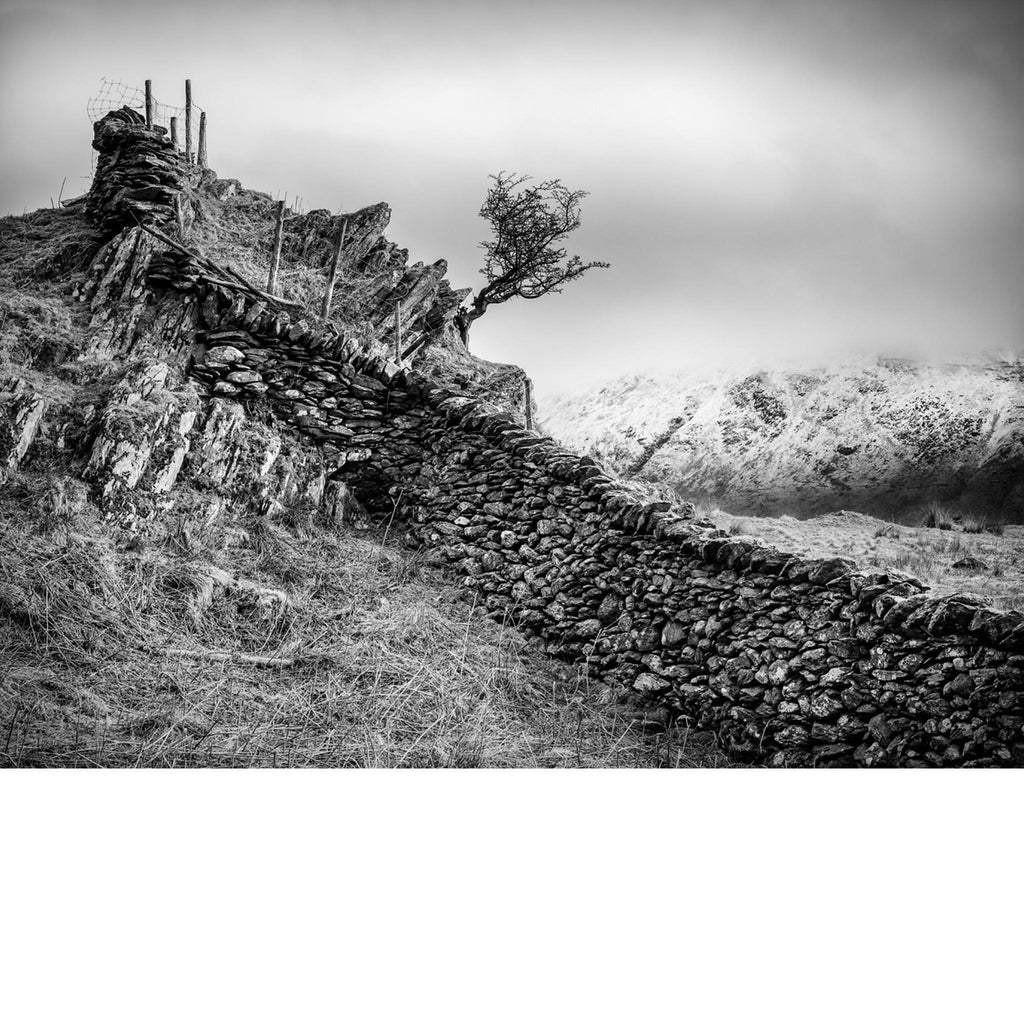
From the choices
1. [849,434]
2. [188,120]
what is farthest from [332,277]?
[849,434]

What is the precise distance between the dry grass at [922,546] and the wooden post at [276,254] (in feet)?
12.7

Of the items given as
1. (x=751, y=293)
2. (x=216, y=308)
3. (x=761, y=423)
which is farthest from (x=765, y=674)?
(x=216, y=308)

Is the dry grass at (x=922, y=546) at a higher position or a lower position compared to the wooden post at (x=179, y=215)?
lower

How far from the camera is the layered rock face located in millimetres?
3365

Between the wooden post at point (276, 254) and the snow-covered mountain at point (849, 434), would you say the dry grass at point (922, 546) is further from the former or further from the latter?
the wooden post at point (276, 254)

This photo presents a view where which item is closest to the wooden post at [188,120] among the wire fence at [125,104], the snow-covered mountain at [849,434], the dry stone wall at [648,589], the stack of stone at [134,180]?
the wire fence at [125,104]

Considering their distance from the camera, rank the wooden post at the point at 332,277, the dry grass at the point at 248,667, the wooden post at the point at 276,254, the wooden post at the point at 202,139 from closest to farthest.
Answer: the dry grass at the point at 248,667 < the wooden post at the point at 202,139 < the wooden post at the point at 276,254 < the wooden post at the point at 332,277

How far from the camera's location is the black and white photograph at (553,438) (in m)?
3.33

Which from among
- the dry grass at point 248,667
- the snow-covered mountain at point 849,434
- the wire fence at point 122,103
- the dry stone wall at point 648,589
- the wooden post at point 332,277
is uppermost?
the wire fence at point 122,103

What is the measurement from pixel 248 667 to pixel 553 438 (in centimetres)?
242

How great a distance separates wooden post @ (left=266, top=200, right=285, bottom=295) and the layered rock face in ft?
2.18

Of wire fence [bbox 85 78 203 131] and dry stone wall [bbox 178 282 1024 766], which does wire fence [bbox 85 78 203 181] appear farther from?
dry stone wall [bbox 178 282 1024 766]
